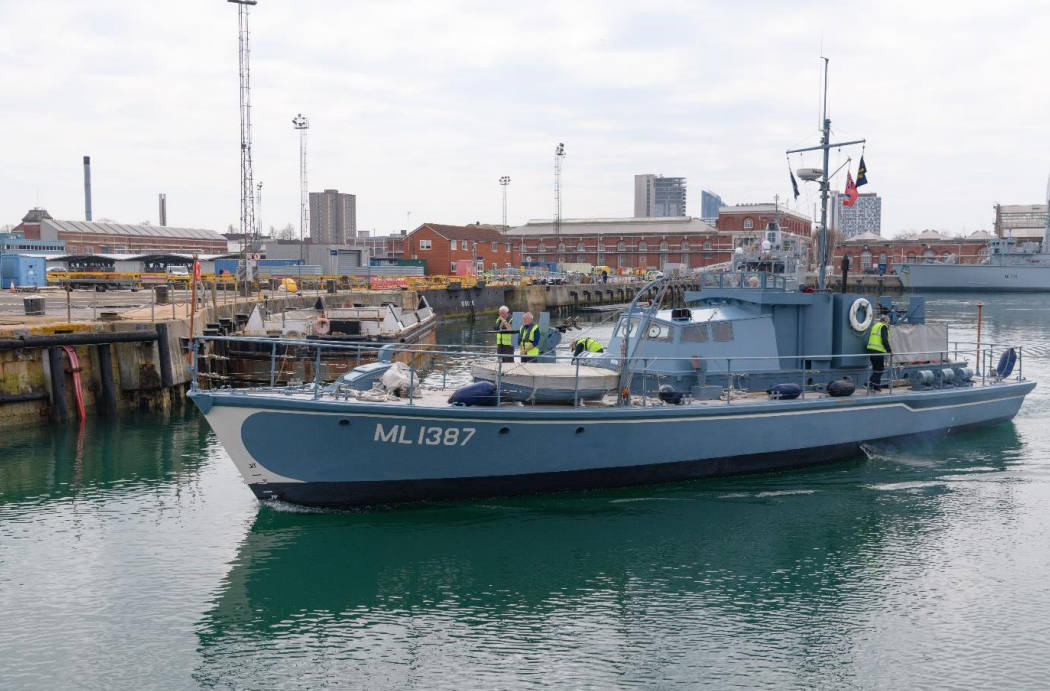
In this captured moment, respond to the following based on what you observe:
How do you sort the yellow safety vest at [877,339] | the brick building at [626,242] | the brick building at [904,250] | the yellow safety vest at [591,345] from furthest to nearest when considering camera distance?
the brick building at [904,250]
the brick building at [626,242]
the yellow safety vest at [877,339]
the yellow safety vest at [591,345]

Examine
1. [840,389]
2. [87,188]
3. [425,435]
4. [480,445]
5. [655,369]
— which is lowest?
[480,445]

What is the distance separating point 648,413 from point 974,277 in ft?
310

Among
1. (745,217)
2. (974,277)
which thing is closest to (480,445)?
(745,217)

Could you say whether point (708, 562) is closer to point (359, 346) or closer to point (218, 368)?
point (359, 346)

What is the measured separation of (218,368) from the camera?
2350cm

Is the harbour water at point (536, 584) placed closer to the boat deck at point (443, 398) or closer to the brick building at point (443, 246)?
the boat deck at point (443, 398)

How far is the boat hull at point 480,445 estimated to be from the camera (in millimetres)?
12812

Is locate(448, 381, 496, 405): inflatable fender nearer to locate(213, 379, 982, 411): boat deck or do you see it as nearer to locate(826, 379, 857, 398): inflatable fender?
locate(213, 379, 982, 411): boat deck

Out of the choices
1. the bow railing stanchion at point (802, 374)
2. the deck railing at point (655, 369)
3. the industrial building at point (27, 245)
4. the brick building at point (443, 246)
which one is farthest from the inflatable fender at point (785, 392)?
the industrial building at point (27, 245)

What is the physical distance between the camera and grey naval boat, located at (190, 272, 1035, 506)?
13.0m

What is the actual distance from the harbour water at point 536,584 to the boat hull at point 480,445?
0.42 metres

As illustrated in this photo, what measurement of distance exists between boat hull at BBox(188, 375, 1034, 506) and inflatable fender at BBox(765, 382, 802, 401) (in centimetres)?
25

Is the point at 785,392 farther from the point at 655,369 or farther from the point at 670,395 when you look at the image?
the point at 670,395

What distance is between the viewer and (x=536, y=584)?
37.4ft
